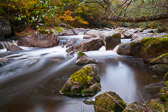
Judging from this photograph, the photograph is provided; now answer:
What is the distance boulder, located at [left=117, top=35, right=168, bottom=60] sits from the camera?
6012 mm


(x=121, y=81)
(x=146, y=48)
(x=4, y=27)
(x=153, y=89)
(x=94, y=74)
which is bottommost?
(x=121, y=81)

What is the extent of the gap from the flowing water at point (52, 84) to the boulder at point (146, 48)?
23.8 inches

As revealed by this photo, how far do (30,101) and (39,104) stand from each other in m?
0.29

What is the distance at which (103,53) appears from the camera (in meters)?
7.93

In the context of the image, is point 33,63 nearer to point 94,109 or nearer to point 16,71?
point 16,71

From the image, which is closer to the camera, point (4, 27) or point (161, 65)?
point (161, 65)

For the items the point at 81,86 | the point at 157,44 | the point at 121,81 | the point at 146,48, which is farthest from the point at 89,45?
the point at 81,86

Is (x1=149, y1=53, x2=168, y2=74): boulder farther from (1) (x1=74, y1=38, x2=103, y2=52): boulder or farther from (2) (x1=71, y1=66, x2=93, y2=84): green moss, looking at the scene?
(1) (x1=74, y1=38, x2=103, y2=52): boulder

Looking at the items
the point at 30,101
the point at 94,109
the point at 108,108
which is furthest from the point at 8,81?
the point at 108,108

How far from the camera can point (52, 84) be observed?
402cm

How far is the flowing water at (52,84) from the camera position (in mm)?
2918

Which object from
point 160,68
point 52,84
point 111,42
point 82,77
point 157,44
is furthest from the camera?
point 111,42

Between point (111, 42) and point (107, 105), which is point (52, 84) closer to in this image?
point (107, 105)

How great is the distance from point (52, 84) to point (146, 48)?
454 cm
